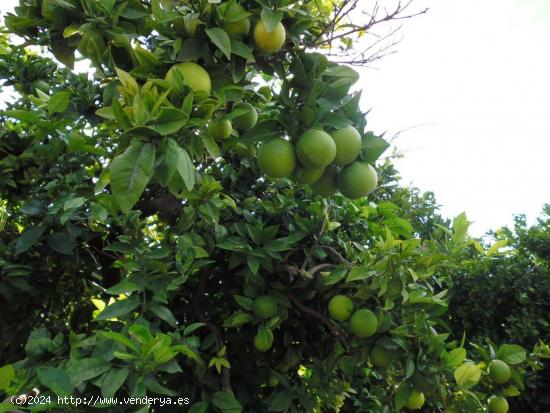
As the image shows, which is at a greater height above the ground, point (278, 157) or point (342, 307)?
point (278, 157)

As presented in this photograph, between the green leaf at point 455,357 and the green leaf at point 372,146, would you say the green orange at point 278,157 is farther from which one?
the green leaf at point 455,357

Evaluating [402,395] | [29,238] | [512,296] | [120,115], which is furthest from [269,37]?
[512,296]

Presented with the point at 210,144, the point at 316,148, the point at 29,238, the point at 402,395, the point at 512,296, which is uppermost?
the point at 512,296

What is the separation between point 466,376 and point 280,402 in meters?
0.91

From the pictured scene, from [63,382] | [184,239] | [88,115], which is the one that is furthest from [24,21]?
[88,115]

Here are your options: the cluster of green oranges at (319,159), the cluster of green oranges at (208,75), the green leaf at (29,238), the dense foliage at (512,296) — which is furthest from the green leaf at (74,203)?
the dense foliage at (512,296)

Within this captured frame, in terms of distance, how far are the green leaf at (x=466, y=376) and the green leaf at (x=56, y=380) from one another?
5.28 feet

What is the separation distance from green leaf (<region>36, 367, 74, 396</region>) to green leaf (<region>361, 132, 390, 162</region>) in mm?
1233

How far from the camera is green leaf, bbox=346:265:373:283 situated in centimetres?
198

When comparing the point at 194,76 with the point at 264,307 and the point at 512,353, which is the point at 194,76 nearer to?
the point at 264,307

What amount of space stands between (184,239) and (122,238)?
0.25 meters

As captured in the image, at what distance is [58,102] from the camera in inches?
82.9

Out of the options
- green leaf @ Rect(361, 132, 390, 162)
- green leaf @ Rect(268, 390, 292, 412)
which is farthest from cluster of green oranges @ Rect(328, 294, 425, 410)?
green leaf @ Rect(361, 132, 390, 162)

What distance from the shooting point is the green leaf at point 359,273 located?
198 cm
